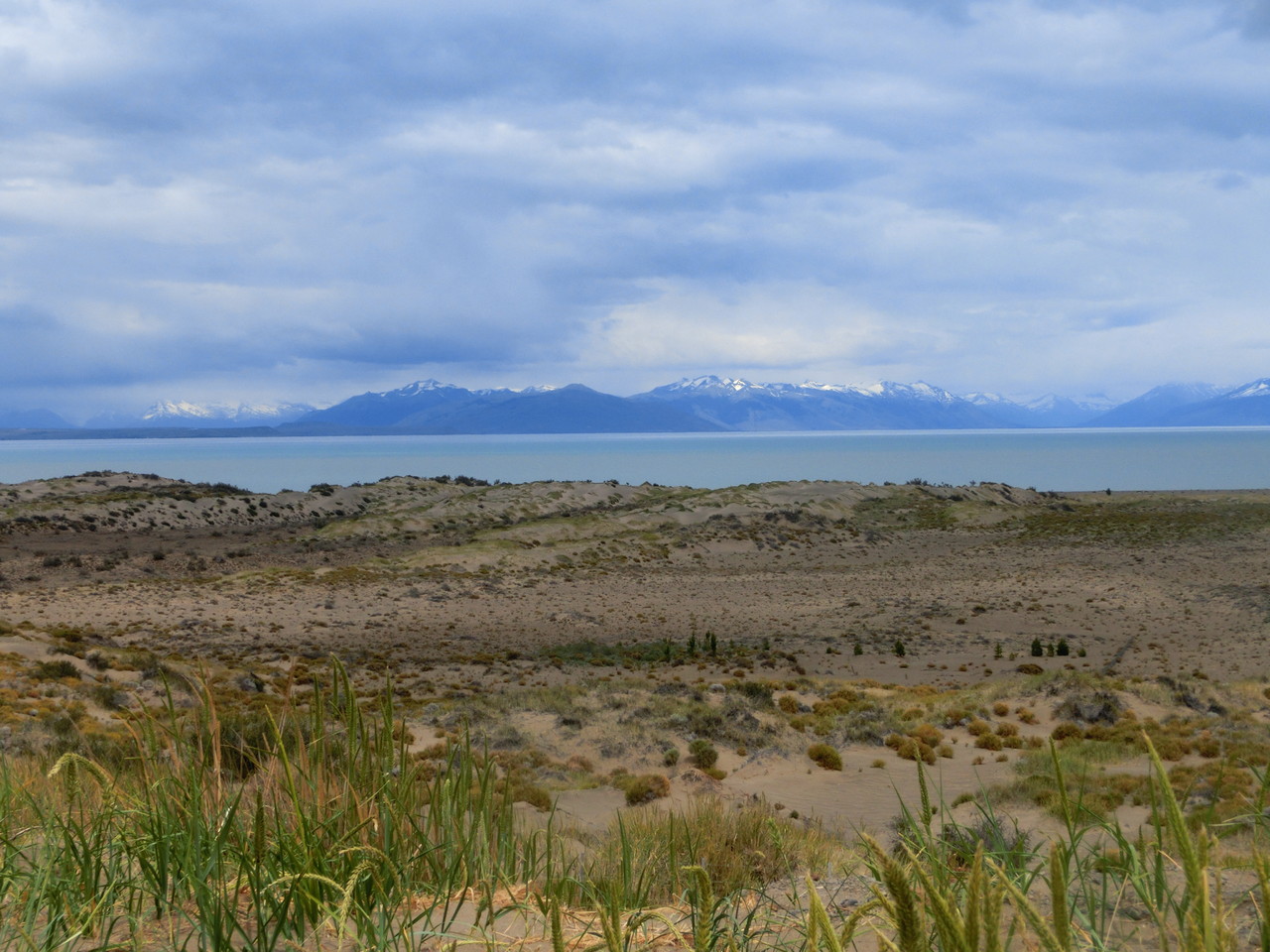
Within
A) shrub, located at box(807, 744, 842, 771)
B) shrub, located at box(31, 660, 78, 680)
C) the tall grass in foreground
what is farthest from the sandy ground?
the tall grass in foreground

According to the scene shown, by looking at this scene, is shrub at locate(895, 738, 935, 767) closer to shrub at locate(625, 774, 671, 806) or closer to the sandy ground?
the sandy ground

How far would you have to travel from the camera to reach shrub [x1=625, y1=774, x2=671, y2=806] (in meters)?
9.50

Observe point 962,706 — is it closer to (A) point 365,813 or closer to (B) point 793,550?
(A) point 365,813

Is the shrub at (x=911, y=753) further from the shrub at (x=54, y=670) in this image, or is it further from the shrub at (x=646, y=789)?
the shrub at (x=54, y=670)

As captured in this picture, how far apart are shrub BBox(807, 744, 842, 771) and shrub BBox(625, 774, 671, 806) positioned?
8.94 feet

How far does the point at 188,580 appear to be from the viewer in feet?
96.2

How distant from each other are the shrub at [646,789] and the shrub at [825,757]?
272cm

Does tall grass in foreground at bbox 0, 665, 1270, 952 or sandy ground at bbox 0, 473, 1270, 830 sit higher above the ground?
tall grass in foreground at bbox 0, 665, 1270, 952

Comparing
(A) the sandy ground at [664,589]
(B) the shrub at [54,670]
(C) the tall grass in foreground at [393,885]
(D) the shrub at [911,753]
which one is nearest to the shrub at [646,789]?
(A) the sandy ground at [664,589]

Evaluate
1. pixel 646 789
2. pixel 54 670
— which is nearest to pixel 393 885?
pixel 646 789

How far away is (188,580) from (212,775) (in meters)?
30.4

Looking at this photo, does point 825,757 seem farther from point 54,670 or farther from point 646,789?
point 54,670

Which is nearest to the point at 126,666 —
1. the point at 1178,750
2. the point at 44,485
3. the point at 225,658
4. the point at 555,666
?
the point at 225,658

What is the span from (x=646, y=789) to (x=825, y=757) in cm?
330
